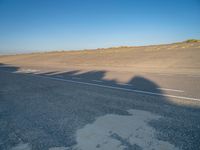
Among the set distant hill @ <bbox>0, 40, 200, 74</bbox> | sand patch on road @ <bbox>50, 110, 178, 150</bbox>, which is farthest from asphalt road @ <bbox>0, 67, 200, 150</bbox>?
distant hill @ <bbox>0, 40, 200, 74</bbox>

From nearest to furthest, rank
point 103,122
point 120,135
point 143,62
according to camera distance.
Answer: point 120,135, point 103,122, point 143,62

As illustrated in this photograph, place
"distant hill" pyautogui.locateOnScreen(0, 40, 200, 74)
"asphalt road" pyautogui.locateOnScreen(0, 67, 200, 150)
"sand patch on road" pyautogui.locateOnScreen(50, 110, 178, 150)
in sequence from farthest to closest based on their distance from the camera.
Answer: "distant hill" pyautogui.locateOnScreen(0, 40, 200, 74) → "asphalt road" pyautogui.locateOnScreen(0, 67, 200, 150) → "sand patch on road" pyautogui.locateOnScreen(50, 110, 178, 150)

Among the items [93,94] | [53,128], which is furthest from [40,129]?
[93,94]

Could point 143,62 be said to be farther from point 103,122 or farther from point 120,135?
Answer: point 120,135

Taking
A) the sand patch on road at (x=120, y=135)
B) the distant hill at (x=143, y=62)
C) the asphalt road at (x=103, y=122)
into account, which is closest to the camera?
the sand patch on road at (x=120, y=135)

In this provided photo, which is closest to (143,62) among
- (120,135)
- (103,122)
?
(103,122)

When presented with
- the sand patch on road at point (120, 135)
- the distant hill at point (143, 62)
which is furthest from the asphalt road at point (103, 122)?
the distant hill at point (143, 62)

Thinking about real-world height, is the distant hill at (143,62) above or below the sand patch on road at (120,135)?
above

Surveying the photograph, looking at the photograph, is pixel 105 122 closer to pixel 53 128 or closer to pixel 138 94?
pixel 53 128

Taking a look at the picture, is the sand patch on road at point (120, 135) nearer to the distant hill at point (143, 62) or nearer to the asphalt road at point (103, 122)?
the asphalt road at point (103, 122)

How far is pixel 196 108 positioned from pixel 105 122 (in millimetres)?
2768

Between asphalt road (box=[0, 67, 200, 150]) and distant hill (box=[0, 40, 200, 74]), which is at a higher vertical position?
distant hill (box=[0, 40, 200, 74])

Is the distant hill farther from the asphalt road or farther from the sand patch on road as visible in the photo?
the sand patch on road

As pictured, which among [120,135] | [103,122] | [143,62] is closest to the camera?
[120,135]
